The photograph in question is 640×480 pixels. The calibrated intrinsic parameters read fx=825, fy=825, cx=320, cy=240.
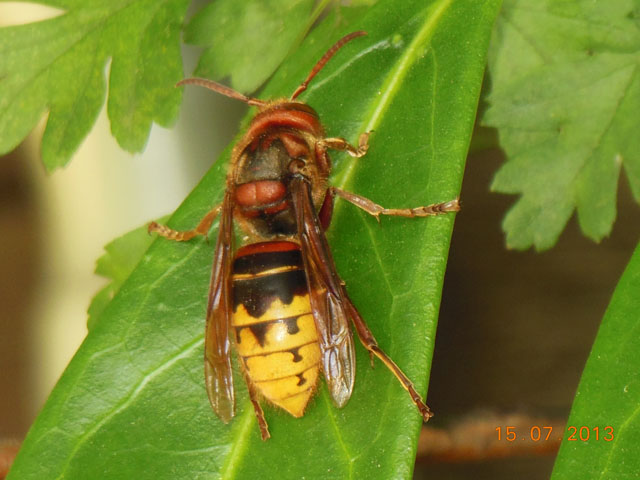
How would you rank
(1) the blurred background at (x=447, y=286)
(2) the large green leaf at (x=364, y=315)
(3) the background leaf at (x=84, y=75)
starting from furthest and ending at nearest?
1. (1) the blurred background at (x=447, y=286)
2. (3) the background leaf at (x=84, y=75)
3. (2) the large green leaf at (x=364, y=315)

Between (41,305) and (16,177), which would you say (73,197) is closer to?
(16,177)

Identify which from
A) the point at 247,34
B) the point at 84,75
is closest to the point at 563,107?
the point at 247,34

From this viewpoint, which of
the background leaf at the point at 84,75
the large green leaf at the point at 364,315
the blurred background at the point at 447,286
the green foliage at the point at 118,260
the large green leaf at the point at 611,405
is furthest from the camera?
the blurred background at the point at 447,286

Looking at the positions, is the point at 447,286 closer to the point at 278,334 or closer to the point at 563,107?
the point at 563,107

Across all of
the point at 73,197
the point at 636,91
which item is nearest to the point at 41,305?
the point at 73,197

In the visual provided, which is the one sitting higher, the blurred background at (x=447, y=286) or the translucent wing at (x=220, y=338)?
the translucent wing at (x=220, y=338)

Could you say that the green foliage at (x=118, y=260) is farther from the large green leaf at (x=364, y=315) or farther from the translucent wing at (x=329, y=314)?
the translucent wing at (x=329, y=314)

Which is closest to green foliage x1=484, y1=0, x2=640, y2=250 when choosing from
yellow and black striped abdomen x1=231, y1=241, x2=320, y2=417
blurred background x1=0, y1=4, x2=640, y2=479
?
blurred background x1=0, y1=4, x2=640, y2=479

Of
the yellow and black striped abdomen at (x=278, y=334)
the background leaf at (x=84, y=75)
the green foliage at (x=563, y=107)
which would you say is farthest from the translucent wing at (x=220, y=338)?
the green foliage at (x=563, y=107)
